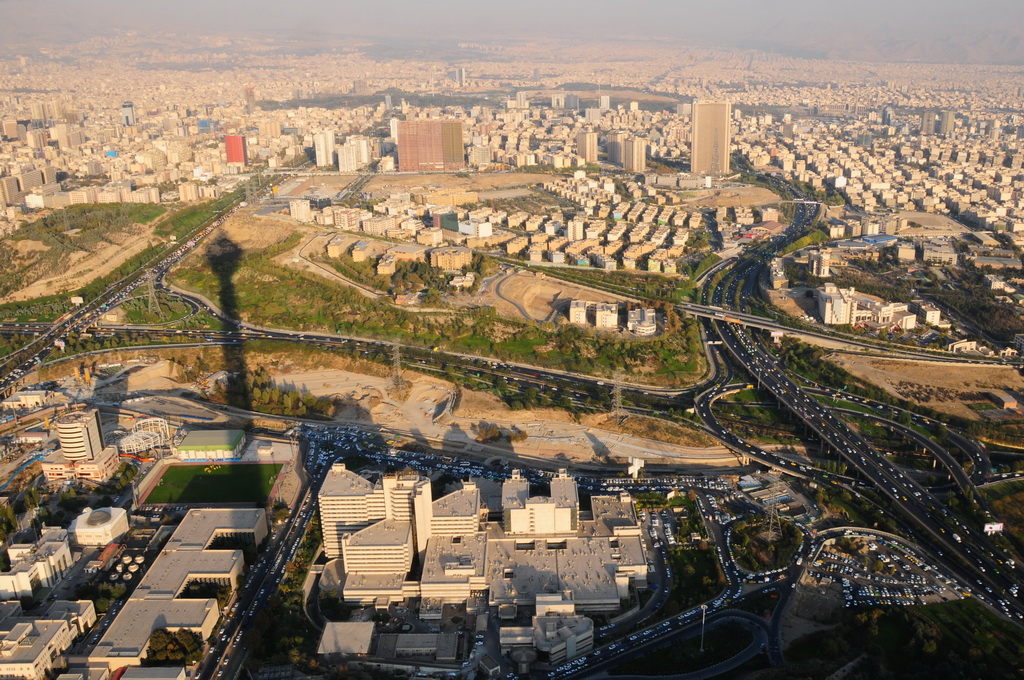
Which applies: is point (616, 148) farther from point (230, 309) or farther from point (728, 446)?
point (728, 446)

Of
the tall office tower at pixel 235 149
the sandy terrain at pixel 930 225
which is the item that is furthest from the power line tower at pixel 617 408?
the tall office tower at pixel 235 149

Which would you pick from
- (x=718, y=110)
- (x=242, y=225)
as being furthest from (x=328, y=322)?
(x=718, y=110)

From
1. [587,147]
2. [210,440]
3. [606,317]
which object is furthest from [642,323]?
[587,147]

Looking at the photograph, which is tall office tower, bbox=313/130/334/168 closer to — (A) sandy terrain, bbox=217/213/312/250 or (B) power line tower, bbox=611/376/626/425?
(A) sandy terrain, bbox=217/213/312/250

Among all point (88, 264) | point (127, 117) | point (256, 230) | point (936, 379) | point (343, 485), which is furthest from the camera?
point (127, 117)

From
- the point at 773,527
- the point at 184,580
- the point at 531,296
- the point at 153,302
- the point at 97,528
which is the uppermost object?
the point at 153,302

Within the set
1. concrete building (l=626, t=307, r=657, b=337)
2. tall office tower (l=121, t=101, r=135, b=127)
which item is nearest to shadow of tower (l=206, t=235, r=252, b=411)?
concrete building (l=626, t=307, r=657, b=337)
